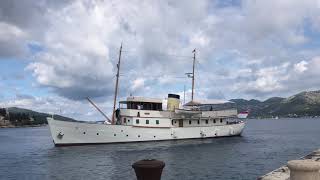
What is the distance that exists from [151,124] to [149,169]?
54.3m

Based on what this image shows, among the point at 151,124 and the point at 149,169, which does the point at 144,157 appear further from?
the point at 149,169

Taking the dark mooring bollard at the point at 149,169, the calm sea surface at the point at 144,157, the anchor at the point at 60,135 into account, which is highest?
the dark mooring bollard at the point at 149,169

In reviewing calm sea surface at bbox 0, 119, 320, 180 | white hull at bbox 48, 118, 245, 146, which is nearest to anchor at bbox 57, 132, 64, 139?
white hull at bbox 48, 118, 245, 146

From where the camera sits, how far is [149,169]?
6203mm

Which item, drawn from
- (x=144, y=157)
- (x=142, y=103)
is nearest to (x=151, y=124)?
(x=142, y=103)

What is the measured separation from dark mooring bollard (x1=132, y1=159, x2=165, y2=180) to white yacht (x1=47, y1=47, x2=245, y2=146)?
50.4 metres

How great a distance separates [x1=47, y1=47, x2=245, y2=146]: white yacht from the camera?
185 ft

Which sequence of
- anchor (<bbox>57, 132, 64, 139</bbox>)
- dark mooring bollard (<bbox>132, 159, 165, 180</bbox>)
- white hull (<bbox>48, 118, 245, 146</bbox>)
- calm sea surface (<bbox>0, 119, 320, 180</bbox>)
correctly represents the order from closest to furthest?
dark mooring bollard (<bbox>132, 159, 165, 180</bbox>) < calm sea surface (<bbox>0, 119, 320, 180</bbox>) < white hull (<bbox>48, 118, 245, 146</bbox>) < anchor (<bbox>57, 132, 64, 139</bbox>)

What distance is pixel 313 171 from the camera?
276 inches

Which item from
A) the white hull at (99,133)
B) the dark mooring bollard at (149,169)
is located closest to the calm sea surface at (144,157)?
the white hull at (99,133)

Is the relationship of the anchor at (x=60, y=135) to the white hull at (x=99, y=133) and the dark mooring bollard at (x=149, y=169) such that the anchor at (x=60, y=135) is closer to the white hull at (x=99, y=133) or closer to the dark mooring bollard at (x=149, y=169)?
the white hull at (x=99, y=133)

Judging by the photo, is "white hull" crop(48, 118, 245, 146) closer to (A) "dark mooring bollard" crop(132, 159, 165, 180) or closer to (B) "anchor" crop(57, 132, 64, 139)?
(B) "anchor" crop(57, 132, 64, 139)

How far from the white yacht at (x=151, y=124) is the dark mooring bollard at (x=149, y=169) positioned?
5038 cm

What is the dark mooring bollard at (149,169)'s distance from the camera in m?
6.19
